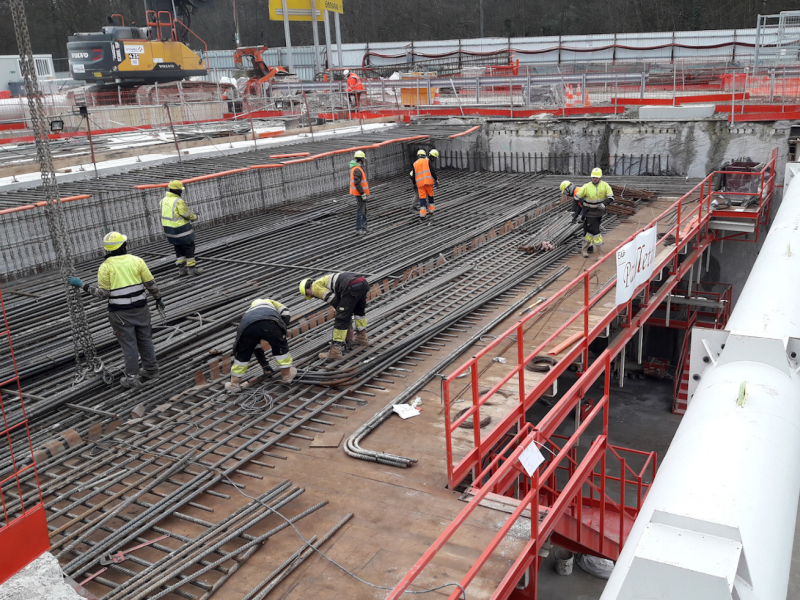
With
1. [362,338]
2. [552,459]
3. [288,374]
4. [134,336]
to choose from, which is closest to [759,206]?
[552,459]

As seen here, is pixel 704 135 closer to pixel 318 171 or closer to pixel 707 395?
pixel 318 171

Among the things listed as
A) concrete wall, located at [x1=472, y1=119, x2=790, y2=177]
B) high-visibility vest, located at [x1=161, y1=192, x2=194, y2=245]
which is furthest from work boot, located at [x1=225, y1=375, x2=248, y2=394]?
concrete wall, located at [x1=472, y1=119, x2=790, y2=177]

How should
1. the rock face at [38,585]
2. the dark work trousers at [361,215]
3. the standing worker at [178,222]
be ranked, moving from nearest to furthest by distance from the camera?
the rock face at [38,585] → the standing worker at [178,222] → the dark work trousers at [361,215]

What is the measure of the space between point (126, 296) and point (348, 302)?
2675 millimetres

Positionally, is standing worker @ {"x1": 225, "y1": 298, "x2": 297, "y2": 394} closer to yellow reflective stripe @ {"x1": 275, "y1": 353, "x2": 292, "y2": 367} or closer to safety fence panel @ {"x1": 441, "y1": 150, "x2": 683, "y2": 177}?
yellow reflective stripe @ {"x1": 275, "y1": 353, "x2": 292, "y2": 367}

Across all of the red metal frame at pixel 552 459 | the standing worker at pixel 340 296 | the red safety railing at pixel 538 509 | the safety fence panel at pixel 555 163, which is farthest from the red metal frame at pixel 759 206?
the standing worker at pixel 340 296

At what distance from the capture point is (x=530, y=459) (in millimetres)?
5309

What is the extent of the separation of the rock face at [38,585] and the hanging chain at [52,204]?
416cm

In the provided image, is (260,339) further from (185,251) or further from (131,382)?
(185,251)

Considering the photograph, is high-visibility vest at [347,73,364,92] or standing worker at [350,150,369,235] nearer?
standing worker at [350,150,369,235]

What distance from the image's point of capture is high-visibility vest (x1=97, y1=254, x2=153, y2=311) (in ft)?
26.3

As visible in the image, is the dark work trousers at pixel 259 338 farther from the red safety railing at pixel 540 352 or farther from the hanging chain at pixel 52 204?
the red safety railing at pixel 540 352

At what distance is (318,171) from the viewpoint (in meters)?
18.7

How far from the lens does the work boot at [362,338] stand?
9.18 meters
